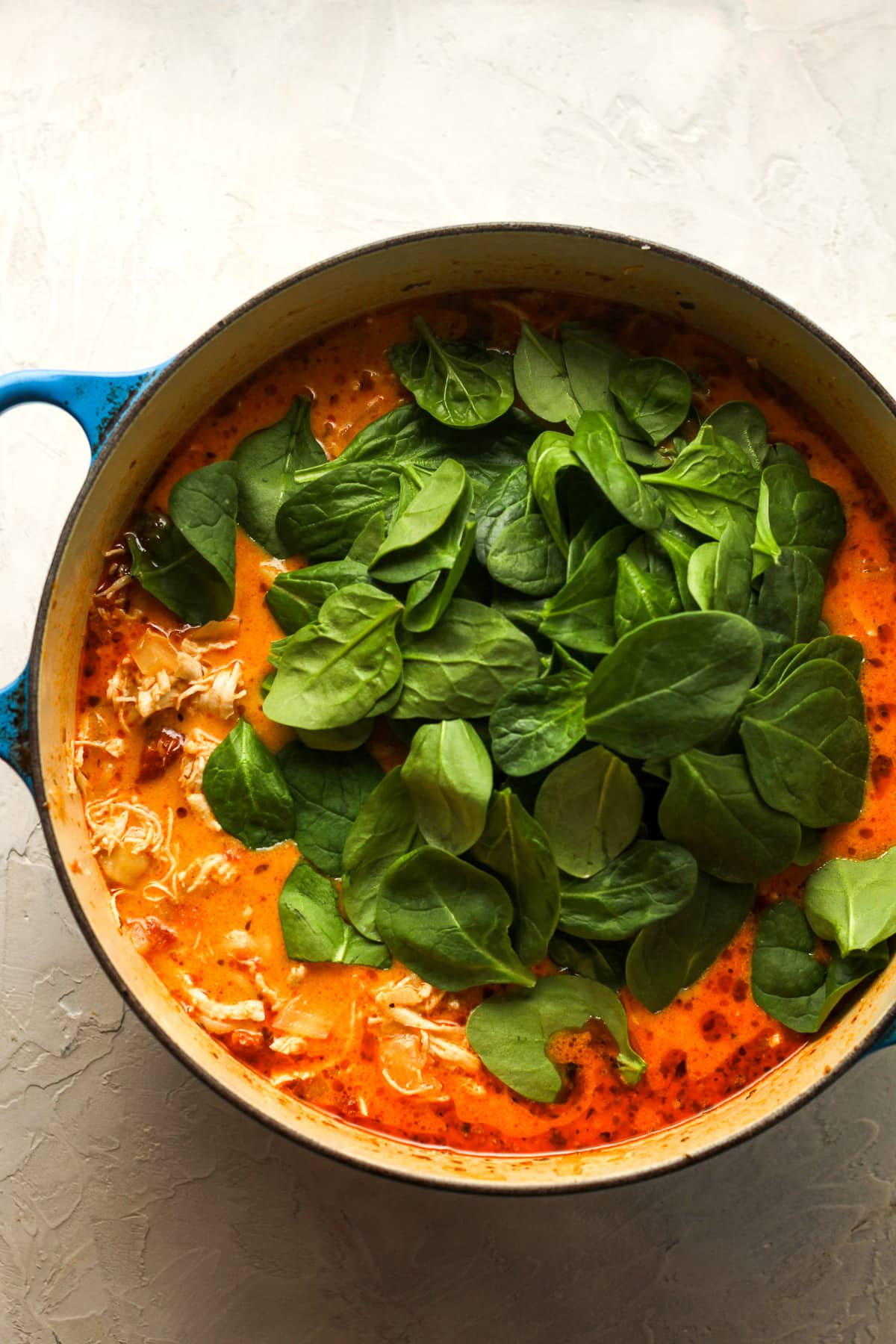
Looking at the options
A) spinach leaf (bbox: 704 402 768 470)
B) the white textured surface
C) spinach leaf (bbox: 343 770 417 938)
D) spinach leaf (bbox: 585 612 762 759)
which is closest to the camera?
spinach leaf (bbox: 585 612 762 759)

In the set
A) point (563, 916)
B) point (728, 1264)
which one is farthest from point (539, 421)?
point (728, 1264)

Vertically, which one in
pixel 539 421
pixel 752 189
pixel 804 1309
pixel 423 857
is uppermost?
pixel 752 189

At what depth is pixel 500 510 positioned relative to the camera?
1.36 metres

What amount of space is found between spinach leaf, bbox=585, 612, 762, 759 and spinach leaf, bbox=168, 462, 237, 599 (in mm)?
497

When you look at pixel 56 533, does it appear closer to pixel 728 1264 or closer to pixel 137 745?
pixel 137 745

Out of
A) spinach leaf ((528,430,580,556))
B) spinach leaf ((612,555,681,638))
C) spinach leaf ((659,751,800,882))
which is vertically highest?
spinach leaf ((528,430,580,556))

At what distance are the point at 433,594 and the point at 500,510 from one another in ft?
0.45

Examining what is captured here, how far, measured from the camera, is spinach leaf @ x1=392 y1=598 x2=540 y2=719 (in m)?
1.31

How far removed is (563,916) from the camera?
134cm

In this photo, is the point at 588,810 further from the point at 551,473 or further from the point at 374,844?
the point at 551,473

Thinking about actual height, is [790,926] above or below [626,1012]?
above

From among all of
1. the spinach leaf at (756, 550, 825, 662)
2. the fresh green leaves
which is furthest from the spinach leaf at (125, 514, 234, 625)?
the spinach leaf at (756, 550, 825, 662)

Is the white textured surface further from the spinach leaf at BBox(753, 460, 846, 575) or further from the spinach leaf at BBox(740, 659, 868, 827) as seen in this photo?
the spinach leaf at BBox(740, 659, 868, 827)

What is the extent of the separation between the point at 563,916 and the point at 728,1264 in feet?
2.12
